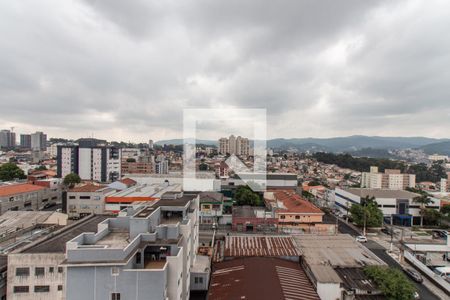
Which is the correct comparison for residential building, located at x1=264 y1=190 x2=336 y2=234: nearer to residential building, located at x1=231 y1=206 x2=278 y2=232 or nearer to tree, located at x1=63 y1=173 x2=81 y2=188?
residential building, located at x1=231 y1=206 x2=278 y2=232

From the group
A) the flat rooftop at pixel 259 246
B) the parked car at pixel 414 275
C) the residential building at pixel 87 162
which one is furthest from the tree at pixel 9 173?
the parked car at pixel 414 275

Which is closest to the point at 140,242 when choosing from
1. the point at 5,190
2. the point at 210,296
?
the point at 210,296

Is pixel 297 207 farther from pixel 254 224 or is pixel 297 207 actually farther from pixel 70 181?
pixel 70 181

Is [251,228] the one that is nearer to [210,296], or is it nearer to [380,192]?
[210,296]

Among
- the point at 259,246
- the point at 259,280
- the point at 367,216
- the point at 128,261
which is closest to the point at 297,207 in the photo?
the point at 367,216

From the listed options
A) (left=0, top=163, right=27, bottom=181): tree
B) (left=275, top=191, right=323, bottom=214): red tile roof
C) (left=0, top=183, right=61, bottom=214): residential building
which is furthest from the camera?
(left=0, top=163, right=27, bottom=181): tree

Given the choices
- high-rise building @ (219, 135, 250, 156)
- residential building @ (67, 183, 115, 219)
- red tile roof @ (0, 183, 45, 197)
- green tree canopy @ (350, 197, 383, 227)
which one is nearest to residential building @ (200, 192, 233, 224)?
residential building @ (67, 183, 115, 219)
